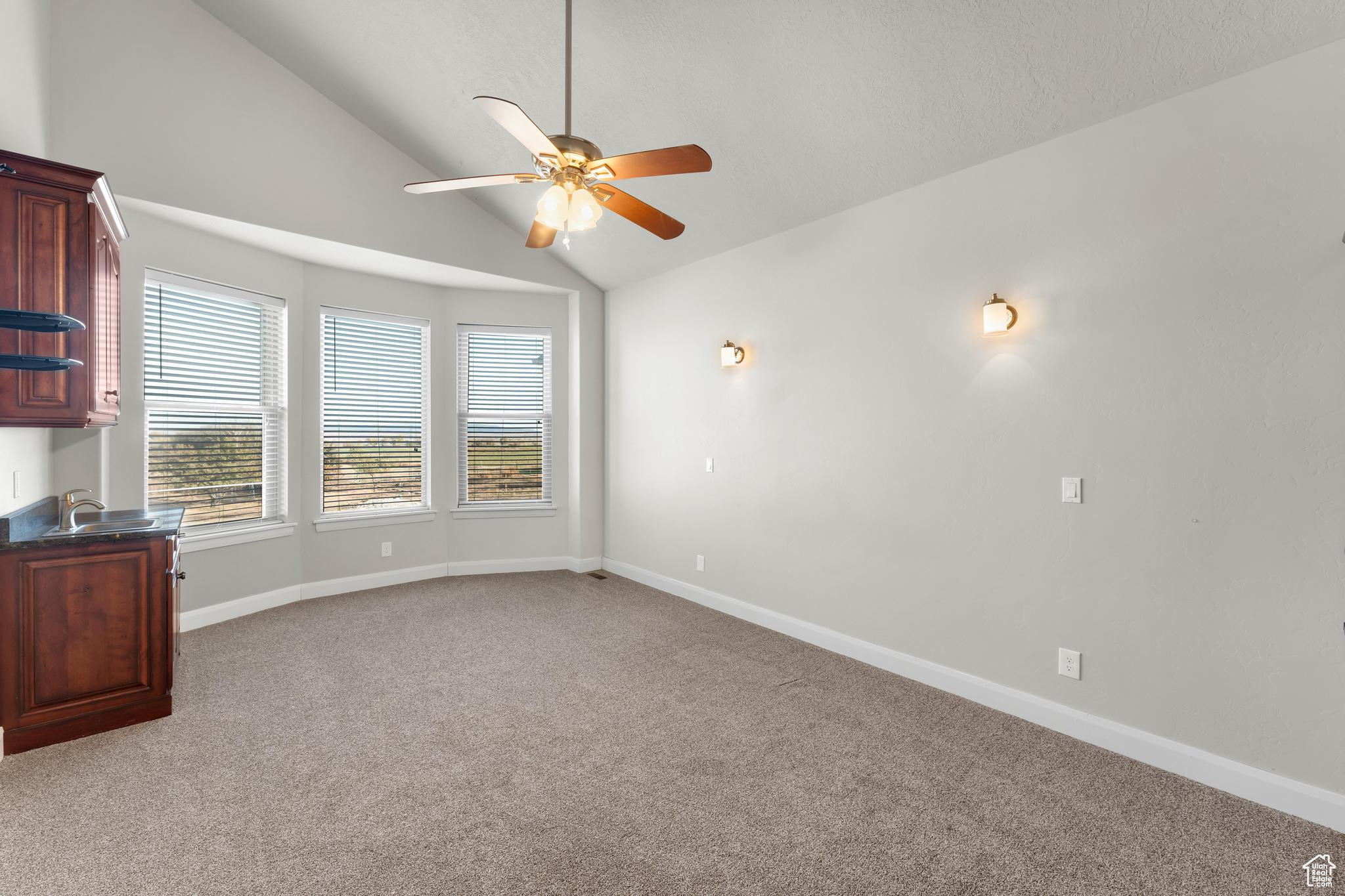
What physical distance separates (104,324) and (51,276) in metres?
0.51

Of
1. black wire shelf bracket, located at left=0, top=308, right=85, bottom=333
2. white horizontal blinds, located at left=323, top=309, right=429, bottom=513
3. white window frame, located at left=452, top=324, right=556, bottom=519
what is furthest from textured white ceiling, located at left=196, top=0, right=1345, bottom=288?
black wire shelf bracket, located at left=0, top=308, right=85, bottom=333

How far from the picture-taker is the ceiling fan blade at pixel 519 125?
187 centimetres

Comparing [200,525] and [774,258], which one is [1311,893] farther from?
[200,525]

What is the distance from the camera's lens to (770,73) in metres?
2.88

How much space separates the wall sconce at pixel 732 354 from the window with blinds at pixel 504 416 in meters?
2.08

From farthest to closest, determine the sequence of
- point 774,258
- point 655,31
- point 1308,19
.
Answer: point 774,258 → point 655,31 → point 1308,19

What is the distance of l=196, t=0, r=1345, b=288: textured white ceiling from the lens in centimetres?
229

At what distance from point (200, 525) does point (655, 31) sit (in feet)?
14.3

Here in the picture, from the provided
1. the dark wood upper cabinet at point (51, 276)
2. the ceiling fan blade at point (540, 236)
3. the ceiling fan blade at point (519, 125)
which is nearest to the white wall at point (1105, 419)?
the ceiling fan blade at point (540, 236)

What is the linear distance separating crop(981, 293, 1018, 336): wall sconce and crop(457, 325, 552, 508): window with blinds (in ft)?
12.9

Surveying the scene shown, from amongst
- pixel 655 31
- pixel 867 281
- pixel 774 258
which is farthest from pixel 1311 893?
pixel 655 31

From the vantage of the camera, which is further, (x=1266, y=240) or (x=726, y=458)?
(x=726, y=458)

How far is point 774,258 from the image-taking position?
4.08 meters

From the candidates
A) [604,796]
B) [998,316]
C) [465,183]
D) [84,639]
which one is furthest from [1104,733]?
[84,639]
